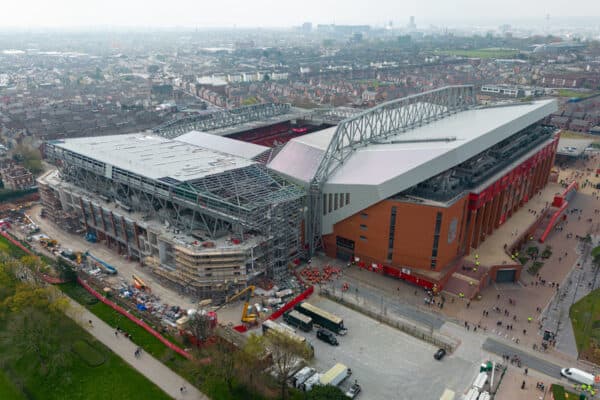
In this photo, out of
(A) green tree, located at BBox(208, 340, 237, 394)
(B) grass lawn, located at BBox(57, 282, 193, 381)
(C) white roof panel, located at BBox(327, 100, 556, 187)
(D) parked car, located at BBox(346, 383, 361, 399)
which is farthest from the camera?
(C) white roof panel, located at BBox(327, 100, 556, 187)

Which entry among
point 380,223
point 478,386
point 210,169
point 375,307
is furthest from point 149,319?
point 478,386

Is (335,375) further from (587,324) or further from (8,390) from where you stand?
(8,390)

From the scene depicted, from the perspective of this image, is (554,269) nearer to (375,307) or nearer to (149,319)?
(375,307)

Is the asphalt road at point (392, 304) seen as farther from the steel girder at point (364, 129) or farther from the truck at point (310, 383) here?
the truck at point (310, 383)

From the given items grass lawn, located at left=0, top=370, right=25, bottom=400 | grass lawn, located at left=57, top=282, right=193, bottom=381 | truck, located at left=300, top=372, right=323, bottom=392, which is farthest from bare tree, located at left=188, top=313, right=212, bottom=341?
grass lawn, located at left=0, top=370, right=25, bottom=400

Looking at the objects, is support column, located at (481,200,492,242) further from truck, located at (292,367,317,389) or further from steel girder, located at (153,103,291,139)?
steel girder, located at (153,103,291,139)

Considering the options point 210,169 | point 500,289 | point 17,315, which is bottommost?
point 500,289

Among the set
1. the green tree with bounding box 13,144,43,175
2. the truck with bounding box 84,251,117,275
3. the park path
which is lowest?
the park path
